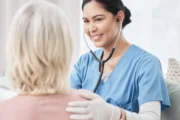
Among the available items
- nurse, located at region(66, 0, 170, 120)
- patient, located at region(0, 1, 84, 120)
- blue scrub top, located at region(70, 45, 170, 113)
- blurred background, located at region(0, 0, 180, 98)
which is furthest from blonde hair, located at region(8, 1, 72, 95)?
blurred background, located at region(0, 0, 180, 98)

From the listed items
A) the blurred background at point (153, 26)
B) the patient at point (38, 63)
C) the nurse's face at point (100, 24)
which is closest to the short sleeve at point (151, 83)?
the nurse's face at point (100, 24)

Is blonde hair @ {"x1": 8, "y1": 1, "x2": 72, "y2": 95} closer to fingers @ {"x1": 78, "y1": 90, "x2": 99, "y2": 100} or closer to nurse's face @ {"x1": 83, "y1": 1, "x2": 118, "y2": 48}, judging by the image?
fingers @ {"x1": 78, "y1": 90, "x2": 99, "y2": 100}

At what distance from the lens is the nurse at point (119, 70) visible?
47.0 inches

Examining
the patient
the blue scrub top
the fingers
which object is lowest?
the blue scrub top

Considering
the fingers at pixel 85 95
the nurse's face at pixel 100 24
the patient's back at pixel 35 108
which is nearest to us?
the patient's back at pixel 35 108

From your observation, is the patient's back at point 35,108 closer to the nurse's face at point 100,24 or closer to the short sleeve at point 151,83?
the short sleeve at point 151,83

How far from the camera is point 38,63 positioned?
82 centimetres

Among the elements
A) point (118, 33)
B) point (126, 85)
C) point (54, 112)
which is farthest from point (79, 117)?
point (118, 33)

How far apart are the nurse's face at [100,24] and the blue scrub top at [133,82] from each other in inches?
4.2

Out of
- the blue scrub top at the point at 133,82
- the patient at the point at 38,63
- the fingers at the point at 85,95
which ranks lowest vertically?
the blue scrub top at the point at 133,82

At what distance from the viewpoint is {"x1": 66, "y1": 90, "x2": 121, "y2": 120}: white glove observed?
34.3 inches

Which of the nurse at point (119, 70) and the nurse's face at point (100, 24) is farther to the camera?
the nurse's face at point (100, 24)

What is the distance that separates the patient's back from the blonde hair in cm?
2

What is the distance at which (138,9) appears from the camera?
224 cm
